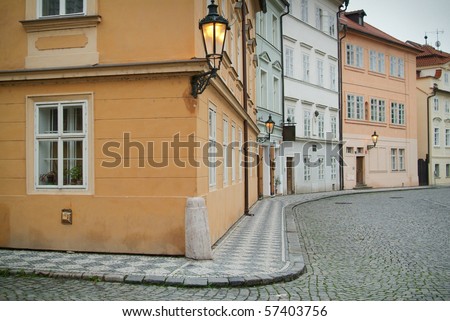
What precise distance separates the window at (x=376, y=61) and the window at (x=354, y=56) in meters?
1.24

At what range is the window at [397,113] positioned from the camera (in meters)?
39.4

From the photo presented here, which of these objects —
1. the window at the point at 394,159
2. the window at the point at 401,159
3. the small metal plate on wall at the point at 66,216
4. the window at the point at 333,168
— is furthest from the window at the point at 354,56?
the small metal plate on wall at the point at 66,216

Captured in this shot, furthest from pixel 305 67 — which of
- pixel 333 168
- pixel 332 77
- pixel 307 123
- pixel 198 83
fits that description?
pixel 198 83

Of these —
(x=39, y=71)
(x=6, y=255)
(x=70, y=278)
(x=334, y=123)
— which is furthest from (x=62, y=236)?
(x=334, y=123)

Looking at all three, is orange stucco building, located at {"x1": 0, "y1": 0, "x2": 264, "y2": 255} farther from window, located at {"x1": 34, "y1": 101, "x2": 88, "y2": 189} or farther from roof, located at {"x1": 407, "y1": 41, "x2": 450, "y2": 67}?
roof, located at {"x1": 407, "y1": 41, "x2": 450, "y2": 67}

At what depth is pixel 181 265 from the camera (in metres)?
8.14

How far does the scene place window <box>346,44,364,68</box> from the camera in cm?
3606

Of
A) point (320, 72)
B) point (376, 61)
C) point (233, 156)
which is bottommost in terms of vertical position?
point (233, 156)

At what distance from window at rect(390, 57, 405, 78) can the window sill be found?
34.0 metres

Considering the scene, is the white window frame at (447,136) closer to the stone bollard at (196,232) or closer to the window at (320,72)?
the window at (320,72)

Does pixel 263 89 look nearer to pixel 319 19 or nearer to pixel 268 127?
pixel 268 127

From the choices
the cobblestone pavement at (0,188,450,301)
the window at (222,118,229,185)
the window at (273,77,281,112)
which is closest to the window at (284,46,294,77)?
the window at (273,77,281,112)

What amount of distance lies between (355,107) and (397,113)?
5.29 m

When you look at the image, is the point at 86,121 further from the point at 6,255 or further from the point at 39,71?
the point at 6,255
